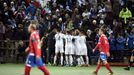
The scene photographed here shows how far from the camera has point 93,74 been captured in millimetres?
17844

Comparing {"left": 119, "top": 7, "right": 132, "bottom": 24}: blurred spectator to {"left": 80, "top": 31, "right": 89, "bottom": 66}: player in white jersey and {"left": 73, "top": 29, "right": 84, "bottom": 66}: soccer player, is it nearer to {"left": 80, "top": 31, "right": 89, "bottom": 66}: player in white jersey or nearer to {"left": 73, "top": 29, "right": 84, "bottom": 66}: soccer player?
{"left": 80, "top": 31, "right": 89, "bottom": 66}: player in white jersey

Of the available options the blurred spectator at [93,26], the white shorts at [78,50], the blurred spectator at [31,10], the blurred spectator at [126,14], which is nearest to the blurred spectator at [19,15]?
the blurred spectator at [31,10]

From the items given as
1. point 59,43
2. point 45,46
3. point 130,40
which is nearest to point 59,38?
point 59,43

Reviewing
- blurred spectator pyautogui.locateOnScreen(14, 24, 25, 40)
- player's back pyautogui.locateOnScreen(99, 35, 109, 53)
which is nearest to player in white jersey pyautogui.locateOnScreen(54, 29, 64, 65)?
blurred spectator pyautogui.locateOnScreen(14, 24, 25, 40)

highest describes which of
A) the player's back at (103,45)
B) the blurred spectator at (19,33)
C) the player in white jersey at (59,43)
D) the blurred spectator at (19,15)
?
the blurred spectator at (19,15)

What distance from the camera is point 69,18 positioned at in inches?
978

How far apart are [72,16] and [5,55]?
15.7 feet

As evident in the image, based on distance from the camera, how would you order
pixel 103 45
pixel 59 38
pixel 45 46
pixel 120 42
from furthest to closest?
pixel 45 46
pixel 120 42
pixel 59 38
pixel 103 45

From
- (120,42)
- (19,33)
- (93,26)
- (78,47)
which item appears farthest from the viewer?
(93,26)

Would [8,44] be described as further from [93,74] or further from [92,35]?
[93,74]

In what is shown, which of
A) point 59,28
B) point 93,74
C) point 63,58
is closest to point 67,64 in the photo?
point 63,58

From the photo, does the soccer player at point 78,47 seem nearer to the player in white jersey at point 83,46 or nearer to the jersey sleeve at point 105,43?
the player in white jersey at point 83,46

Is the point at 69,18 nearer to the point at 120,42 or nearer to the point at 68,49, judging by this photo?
the point at 68,49

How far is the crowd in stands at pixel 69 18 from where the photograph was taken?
78.6 ft
